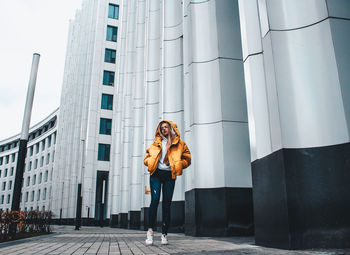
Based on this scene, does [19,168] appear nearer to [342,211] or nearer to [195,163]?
[195,163]

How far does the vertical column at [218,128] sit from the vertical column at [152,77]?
6311 millimetres

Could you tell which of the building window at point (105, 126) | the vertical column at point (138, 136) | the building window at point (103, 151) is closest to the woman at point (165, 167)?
the vertical column at point (138, 136)

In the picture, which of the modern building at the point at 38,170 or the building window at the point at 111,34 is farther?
the modern building at the point at 38,170

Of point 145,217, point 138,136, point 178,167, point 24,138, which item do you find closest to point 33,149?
point 138,136

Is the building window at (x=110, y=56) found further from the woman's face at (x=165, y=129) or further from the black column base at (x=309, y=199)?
the black column base at (x=309, y=199)

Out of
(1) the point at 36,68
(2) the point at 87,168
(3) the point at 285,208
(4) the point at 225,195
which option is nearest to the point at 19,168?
(1) the point at 36,68

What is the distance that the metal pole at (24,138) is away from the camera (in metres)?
7.12

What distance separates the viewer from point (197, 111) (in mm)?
8742

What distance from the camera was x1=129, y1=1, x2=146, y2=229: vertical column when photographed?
17.3 metres

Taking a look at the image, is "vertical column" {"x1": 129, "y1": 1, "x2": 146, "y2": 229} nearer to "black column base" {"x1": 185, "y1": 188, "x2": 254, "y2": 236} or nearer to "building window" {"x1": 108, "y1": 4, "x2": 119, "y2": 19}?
"black column base" {"x1": 185, "y1": 188, "x2": 254, "y2": 236}

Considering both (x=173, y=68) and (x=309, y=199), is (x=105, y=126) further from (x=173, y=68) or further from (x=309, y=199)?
(x=309, y=199)

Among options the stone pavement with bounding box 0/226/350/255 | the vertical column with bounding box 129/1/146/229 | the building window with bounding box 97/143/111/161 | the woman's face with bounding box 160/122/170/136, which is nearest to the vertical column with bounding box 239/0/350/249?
the stone pavement with bounding box 0/226/350/255

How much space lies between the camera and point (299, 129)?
466 centimetres

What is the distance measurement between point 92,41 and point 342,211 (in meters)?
39.9
